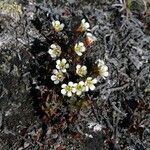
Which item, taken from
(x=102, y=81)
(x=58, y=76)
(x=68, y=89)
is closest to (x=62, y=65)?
(x=58, y=76)

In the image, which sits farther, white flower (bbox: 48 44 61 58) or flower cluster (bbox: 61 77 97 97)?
white flower (bbox: 48 44 61 58)

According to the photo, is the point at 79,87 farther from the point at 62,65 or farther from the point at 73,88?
the point at 62,65

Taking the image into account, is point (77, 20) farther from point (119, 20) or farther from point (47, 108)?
point (47, 108)

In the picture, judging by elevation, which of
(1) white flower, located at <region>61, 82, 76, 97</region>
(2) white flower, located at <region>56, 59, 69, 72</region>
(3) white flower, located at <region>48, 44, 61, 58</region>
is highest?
(3) white flower, located at <region>48, 44, 61, 58</region>

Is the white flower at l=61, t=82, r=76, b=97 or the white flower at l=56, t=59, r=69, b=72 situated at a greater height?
the white flower at l=56, t=59, r=69, b=72

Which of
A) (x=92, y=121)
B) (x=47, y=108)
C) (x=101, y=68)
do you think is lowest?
(x=92, y=121)

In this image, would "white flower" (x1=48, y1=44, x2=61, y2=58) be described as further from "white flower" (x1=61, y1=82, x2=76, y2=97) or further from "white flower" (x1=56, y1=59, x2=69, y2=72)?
"white flower" (x1=61, y1=82, x2=76, y2=97)

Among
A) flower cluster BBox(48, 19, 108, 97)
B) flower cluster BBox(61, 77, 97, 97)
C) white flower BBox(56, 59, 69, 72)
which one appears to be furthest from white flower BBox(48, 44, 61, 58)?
flower cluster BBox(61, 77, 97, 97)

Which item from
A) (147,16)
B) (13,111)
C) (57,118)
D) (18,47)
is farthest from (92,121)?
(147,16)

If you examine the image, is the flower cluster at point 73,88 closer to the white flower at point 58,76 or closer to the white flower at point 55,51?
the white flower at point 58,76
